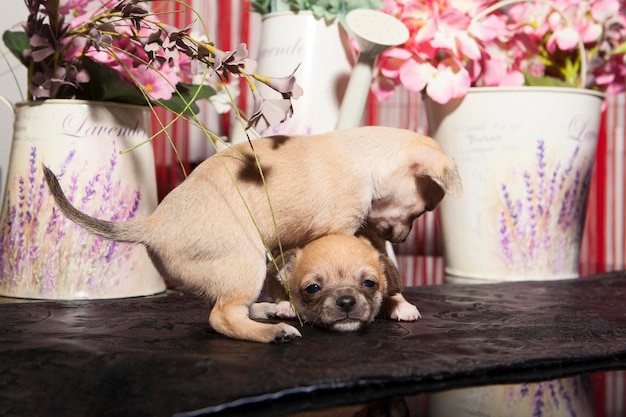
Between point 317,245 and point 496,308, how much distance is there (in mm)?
259

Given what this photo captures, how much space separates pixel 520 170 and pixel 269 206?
538mm

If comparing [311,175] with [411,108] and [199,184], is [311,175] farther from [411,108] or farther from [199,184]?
[411,108]

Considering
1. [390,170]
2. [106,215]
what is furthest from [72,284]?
[390,170]

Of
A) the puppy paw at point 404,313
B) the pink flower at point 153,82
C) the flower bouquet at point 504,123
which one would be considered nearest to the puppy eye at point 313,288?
the puppy paw at point 404,313

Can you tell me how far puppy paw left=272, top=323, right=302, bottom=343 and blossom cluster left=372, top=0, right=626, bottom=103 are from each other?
562mm

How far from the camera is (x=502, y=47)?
1.24m

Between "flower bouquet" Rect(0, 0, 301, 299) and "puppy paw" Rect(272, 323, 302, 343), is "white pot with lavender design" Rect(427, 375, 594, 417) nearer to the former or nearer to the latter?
"puppy paw" Rect(272, 323, 302, 343)

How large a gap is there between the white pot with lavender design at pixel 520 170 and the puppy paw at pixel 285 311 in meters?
0.45

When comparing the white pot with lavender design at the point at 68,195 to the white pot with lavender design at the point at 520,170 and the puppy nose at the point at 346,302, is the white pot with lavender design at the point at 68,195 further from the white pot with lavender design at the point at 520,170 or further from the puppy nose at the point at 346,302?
the white pot with lavender design at the point at 520,170

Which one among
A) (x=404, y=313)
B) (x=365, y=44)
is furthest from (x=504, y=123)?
(x=404, y=313)

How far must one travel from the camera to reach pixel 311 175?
799 mm

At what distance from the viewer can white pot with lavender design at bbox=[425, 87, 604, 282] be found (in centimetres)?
116

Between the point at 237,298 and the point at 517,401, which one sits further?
the point at 237,298

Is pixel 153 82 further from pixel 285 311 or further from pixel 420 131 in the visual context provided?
pixel 420 131
